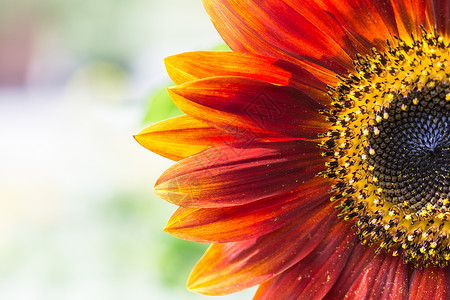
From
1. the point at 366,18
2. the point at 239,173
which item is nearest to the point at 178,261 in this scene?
the point at 239,173

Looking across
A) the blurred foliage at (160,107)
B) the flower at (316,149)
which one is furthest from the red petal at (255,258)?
the blurred foliage at (160,107)

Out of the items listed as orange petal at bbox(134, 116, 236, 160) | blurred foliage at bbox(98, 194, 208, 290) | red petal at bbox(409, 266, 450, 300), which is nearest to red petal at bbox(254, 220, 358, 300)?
red petal at bbox(409, 266, 450, 300)

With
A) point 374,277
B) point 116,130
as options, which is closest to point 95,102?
point 116,130

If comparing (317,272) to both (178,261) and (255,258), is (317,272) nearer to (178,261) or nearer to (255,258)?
(255,258)

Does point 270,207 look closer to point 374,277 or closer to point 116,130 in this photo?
point 374,277

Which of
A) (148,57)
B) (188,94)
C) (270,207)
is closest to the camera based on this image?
(188,94)

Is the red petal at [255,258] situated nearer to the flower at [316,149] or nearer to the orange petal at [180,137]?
the flower at [316,149]

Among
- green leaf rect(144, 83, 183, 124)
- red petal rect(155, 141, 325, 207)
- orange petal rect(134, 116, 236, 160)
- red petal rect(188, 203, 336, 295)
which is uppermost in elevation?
green leaf rect(144, 83, 183, 124)

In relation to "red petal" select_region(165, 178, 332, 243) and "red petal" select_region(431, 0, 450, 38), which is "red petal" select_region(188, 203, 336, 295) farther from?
"red petal" select_region(431, 0, 450, 38)
